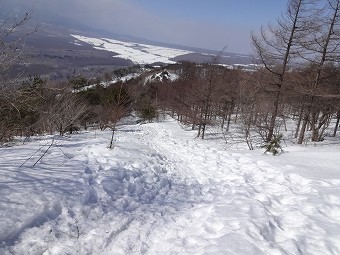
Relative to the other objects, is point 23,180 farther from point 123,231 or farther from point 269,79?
point 269,79

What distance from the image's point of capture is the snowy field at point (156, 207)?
13.7 ft

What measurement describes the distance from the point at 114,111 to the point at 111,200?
735 cm

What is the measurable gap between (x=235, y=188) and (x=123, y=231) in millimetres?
3671

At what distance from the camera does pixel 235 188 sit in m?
7.40

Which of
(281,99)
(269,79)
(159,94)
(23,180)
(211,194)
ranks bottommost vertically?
(159,94)

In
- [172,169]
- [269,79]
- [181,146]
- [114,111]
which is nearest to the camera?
[172,169]

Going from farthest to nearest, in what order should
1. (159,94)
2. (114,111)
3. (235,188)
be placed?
(159,94)
(114,111)
(235,188)

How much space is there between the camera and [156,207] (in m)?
5.89

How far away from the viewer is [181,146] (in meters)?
14.5

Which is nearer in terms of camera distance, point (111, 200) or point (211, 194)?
point (111, 200)

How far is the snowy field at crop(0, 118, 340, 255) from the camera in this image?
4.18 meters

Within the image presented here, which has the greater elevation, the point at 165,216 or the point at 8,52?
the point at 8,52

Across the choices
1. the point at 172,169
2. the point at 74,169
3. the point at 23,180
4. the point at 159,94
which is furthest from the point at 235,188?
the point at 159,94

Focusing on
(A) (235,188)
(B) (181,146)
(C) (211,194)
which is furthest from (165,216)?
(B) (181,146)
